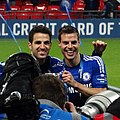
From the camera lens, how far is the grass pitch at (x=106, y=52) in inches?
447

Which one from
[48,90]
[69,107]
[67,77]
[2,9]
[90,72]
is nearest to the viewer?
[48,90]

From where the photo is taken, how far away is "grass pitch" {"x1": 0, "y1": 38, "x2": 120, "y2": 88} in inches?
447

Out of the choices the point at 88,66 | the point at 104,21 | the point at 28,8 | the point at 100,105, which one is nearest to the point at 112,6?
the point at 104,21

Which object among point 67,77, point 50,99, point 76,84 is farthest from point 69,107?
point 76,84

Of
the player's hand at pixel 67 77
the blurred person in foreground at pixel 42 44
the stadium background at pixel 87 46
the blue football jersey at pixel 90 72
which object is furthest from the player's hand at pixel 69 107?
the stadium background at pixel 87 46

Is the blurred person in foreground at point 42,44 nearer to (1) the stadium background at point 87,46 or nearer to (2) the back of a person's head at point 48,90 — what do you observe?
(2) the back of a person's head at point 48,90

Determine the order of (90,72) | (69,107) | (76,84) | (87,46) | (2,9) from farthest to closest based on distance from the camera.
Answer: (2,9), (87,46), (90,72), (76,84), (69,107)

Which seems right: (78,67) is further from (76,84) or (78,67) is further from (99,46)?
(76,84)

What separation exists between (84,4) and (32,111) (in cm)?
1879

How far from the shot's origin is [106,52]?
15.0m

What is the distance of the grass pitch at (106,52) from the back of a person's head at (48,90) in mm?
7799

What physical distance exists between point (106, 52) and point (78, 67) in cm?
1047

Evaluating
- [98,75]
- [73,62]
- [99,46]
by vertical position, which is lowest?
[98,75]

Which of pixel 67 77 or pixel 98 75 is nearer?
pixel 67 77
